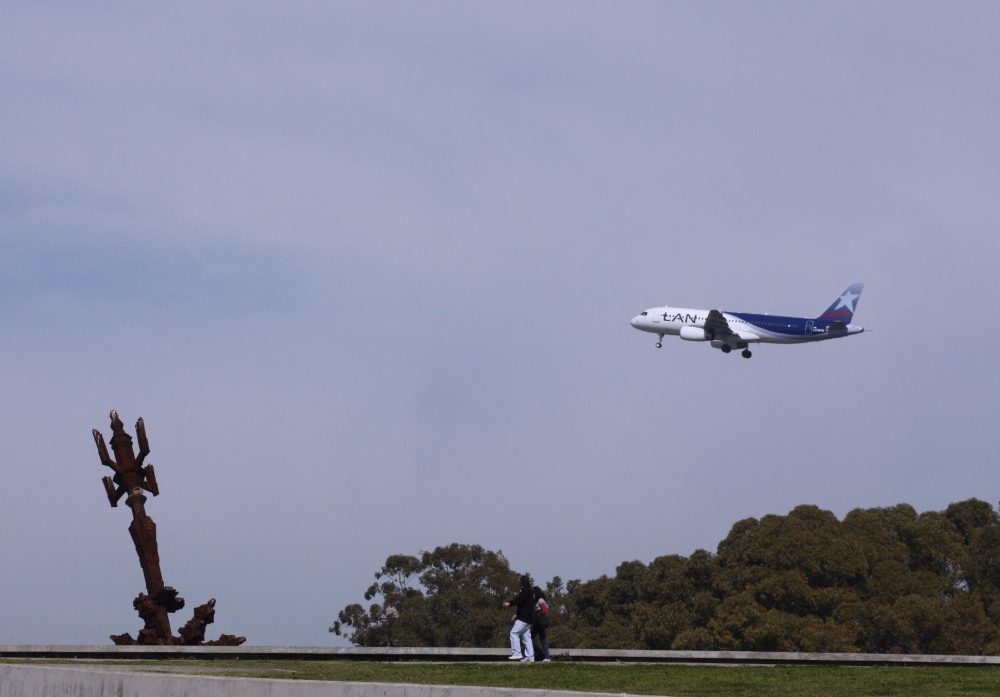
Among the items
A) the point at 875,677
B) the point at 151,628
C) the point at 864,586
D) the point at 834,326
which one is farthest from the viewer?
the point at 834,326

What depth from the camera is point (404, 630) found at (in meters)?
68.4

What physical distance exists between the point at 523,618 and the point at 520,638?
0.57 metres

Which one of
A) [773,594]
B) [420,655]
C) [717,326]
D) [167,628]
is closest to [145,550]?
[167,628]

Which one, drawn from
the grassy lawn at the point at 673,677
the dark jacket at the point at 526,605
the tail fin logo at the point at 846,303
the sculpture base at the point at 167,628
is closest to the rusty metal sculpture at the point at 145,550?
the sculpture base at the point at 167,628

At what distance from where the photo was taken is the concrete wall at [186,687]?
14.2 meters

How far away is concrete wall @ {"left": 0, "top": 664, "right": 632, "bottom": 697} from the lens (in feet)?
46.6

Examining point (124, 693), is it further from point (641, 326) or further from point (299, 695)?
point (641, 326)

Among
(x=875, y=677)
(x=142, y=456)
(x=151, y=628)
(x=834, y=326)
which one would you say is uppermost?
(x=834, y=326)

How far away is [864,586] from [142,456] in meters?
40.5


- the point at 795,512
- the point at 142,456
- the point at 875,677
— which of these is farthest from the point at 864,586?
the point at 875,677

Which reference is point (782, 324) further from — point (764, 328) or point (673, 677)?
point (673, 677)

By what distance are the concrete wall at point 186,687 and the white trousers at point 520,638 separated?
25.1ft

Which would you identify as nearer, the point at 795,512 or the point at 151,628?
the point at 151,628

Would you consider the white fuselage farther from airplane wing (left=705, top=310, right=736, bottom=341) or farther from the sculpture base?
the sculpture base
